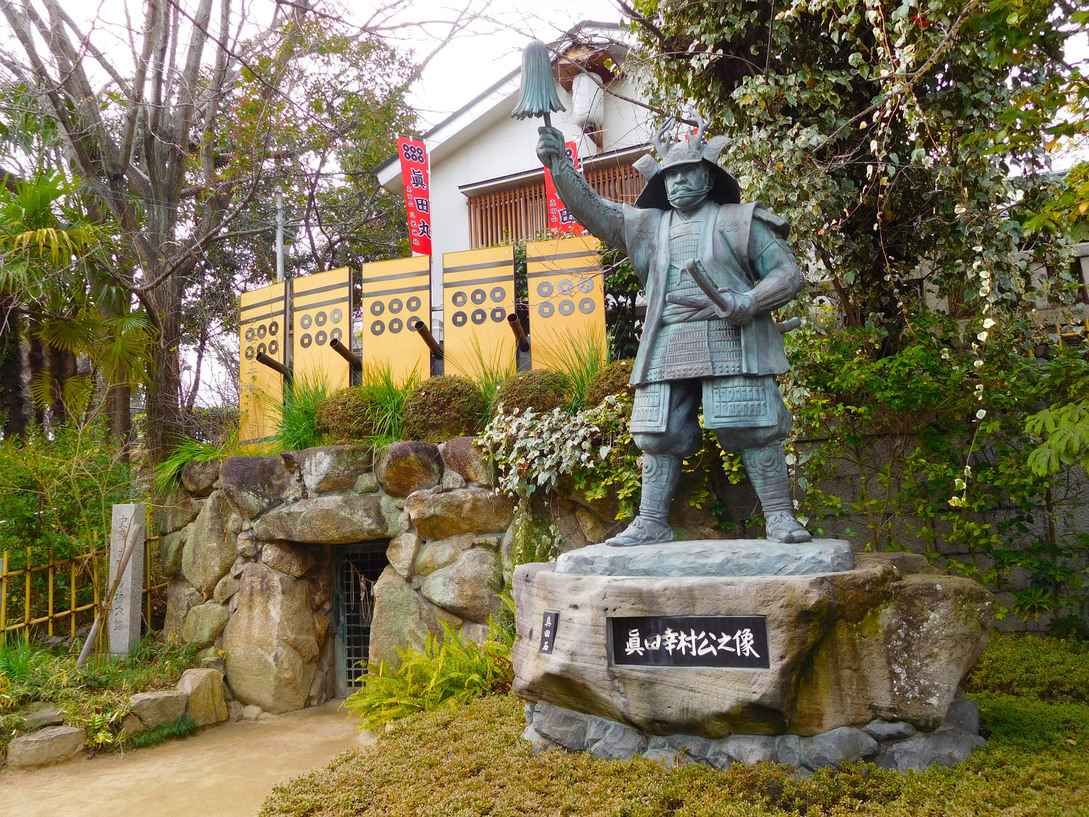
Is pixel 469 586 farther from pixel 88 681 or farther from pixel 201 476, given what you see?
pixel 88 681

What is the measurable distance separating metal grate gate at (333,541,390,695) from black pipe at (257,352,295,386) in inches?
71.5

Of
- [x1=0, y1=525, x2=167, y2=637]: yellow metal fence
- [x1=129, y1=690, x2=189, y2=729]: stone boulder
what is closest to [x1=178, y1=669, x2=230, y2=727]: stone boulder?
[x1=129, y1=690, x2=189, y2=729]: stone boulder

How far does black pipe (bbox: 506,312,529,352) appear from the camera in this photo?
20.4ft

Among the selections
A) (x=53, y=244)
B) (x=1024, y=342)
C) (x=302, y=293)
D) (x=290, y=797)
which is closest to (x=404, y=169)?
(x=302, y=293)

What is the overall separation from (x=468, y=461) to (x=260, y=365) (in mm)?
2983

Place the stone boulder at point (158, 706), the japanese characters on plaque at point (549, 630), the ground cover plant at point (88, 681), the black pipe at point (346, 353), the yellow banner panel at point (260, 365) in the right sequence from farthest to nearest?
the yellow banner panel at point (260, 365) → the black pipe at point (346, 353) → the stone boulder at point (158, 706) → the ground cover plant at point (88, 681) → the japanese characters on plaque at point (549, 630)

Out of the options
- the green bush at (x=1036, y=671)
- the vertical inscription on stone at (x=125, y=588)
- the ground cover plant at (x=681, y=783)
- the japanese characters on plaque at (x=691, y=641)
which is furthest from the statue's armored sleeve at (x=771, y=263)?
the vertical inscription on stone at (x=125, y=588)

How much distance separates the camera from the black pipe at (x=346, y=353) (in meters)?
6.58

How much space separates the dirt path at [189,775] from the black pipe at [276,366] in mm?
3112

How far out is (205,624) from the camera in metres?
5.99

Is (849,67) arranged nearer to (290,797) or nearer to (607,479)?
(607,479)

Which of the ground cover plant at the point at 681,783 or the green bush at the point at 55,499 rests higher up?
the green bush at the point at 55,499

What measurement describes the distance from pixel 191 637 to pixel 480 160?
844 cm

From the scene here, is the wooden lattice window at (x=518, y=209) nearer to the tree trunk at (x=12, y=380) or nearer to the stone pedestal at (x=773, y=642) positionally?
the tree trunk at (x=12, y=380)
